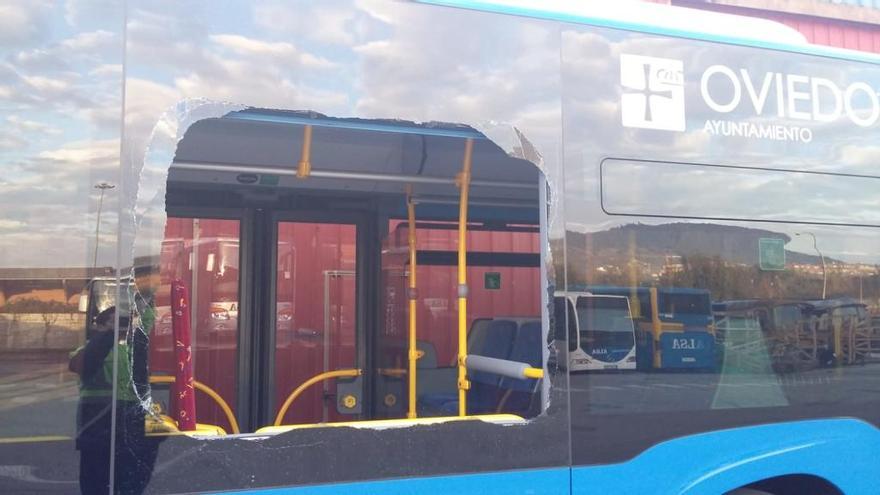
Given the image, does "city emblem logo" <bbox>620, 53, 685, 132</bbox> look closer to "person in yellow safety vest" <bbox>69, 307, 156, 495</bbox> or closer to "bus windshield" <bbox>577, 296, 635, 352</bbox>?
"bus windshield" <bbox>577, 296, 635, 352</bbox>

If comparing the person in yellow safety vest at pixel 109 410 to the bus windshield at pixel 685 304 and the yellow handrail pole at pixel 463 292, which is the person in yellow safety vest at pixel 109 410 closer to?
the yellow handrail pole at pixel 463 292

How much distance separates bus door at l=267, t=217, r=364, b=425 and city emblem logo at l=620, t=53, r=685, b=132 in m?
2.57

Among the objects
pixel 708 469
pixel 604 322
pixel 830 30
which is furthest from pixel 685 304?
pixel 830 30

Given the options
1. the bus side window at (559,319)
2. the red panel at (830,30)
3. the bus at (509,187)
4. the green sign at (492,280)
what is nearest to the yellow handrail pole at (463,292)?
the bus at (509,187)

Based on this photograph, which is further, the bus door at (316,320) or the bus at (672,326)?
the bus door at (316,320)

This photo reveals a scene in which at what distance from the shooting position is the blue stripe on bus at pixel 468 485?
2.53 metres

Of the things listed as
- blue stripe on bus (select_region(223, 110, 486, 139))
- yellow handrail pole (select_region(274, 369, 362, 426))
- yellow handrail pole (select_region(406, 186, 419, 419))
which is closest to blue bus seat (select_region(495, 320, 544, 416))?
yellow handrail pole (select_region(406, 186, 419, 419))

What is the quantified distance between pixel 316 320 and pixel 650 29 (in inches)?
125

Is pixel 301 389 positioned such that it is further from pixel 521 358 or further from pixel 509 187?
pixel 509 187

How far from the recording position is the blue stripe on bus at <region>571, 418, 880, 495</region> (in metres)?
2.86

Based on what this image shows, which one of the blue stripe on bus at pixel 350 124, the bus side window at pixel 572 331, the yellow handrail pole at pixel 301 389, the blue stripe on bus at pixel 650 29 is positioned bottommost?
the yellow handrail pole at pixel 301 389

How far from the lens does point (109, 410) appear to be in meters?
2.30

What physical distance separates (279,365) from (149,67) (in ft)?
9.68

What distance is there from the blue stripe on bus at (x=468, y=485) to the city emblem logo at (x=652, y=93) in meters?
1.31
